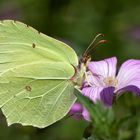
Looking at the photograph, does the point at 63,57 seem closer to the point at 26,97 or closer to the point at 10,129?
the point at 26,97

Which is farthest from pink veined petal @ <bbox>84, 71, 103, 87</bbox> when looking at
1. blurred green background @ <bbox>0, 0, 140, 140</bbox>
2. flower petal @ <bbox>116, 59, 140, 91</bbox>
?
blurred green background @ <bbox>0, 0, 140, 140</bbox>

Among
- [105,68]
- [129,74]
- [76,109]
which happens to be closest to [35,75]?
[76,109]

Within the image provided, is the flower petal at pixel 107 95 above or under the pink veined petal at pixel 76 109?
above

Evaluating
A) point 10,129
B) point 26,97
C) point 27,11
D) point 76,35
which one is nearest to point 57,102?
point 26,97

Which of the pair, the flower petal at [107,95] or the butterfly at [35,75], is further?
the butterfly at [35,75]

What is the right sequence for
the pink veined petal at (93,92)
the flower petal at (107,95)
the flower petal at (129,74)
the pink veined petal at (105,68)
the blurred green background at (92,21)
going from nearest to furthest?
the flower petal at (107,95)
the pink veined petal at (93,92)
the flower petal at (129,74)
the pink veined petal at (105,68)
the blurred green background at (92,21)

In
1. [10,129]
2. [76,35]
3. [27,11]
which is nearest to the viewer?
[10,129]

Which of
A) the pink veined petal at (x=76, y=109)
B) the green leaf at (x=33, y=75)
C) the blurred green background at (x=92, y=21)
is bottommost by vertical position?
the blurred green background at (x=92, y=21)

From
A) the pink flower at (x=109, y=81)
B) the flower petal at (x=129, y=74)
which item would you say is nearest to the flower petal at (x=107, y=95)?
the pink flower at (x=109, y=81)

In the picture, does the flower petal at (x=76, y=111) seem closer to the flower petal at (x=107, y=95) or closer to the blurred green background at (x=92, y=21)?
the flower petal at (x=107, y=95)
